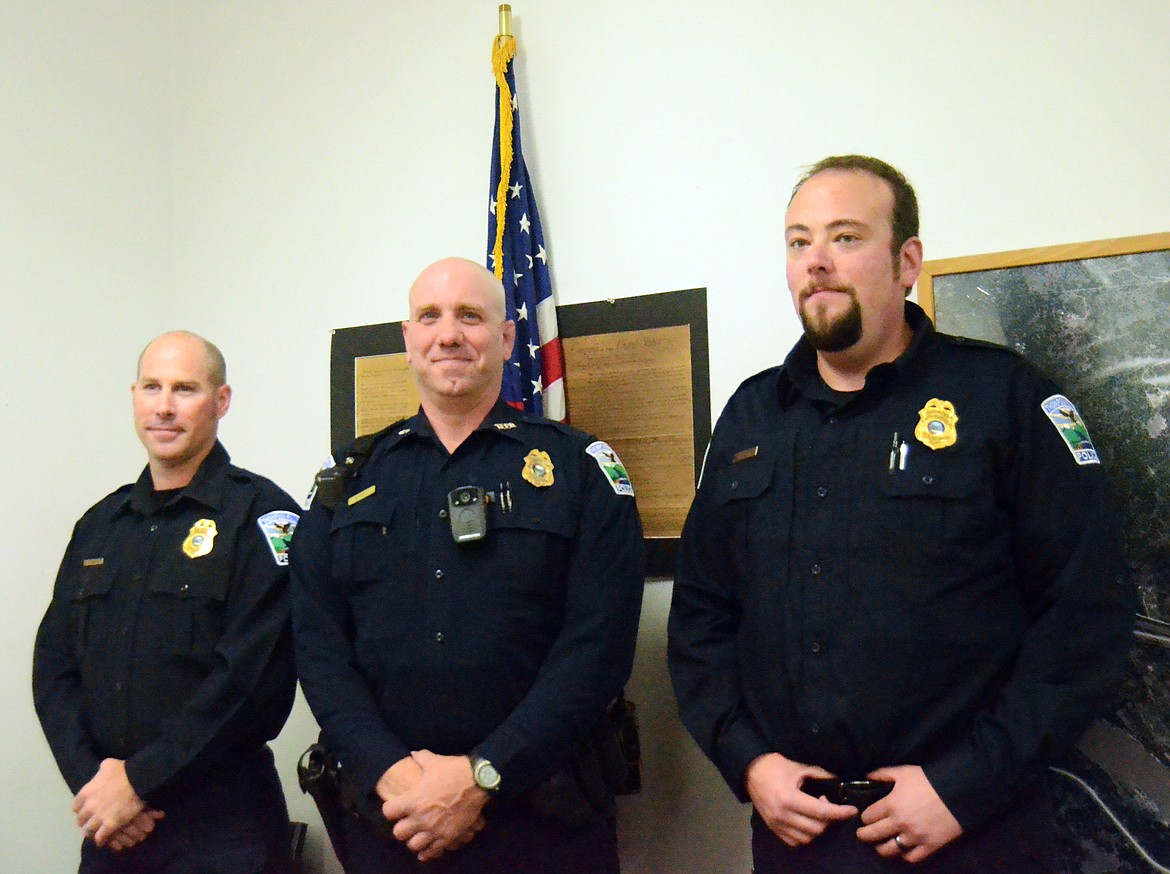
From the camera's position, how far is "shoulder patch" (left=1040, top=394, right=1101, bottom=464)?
57.7 inches

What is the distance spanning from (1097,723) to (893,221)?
109 cm

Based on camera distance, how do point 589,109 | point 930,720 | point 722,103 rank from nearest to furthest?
point 930,720, point 722,103, point 589,109

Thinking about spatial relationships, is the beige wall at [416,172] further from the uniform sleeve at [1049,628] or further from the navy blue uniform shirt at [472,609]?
the uniform sleeve at [1049,628]

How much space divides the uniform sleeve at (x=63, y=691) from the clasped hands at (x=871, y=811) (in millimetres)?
1413

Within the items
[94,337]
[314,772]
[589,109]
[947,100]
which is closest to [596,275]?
[589,109]

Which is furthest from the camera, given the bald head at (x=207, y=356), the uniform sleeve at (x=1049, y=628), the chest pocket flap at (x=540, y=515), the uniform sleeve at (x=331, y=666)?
the bald head at (x=207, y=356)

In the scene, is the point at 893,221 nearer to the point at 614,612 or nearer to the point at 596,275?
the point at 614,612

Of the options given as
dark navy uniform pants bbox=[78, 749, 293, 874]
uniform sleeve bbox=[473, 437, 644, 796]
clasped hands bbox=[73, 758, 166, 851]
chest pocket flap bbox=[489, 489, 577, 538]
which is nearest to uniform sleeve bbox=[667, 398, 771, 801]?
uniform sleeve bbox=[473, 437, 644, 796]

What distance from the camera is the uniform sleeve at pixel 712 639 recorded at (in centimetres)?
158

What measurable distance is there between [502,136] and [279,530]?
1.22 meters

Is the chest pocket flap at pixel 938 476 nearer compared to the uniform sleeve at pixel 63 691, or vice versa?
the chest pocket flap at pixel 938 476

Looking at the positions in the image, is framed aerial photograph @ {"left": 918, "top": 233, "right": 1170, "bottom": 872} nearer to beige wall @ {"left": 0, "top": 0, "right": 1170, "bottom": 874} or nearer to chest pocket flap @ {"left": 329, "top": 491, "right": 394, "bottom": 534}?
beige wall @ {"left": 0, "top": 0, "right": 1170, "bottom": 874}

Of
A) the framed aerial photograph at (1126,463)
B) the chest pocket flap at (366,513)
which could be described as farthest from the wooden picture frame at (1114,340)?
the chest pocket flap at (366,513)

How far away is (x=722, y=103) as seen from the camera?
242cm
